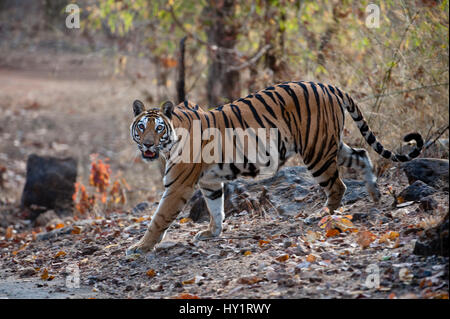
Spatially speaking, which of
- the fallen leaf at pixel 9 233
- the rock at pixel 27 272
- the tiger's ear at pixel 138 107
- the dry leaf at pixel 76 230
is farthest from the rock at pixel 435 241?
the fallen leaf at pixel 9 233

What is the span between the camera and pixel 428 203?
213 inches

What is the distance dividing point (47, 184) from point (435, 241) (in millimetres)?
6450

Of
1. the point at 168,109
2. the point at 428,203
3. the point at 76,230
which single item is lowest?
the point at 76,230

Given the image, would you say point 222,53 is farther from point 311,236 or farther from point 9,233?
point 311,236

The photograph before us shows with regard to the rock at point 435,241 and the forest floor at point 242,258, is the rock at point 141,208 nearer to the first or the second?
the forest floor at point 242,258

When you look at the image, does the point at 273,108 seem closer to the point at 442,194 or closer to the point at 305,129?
the point at 305,129

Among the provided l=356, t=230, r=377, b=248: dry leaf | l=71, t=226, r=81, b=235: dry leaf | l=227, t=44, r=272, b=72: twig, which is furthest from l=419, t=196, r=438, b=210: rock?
l=227, t=44, r=272, b=72: twig

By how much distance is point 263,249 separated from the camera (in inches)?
210

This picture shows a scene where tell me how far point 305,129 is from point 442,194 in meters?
1.37

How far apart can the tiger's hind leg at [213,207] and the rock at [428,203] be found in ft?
5.91

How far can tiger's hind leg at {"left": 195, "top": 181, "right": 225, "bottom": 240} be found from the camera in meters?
5.82

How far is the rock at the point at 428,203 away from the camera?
5.36m

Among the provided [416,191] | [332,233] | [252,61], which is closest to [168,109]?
[332,233]
